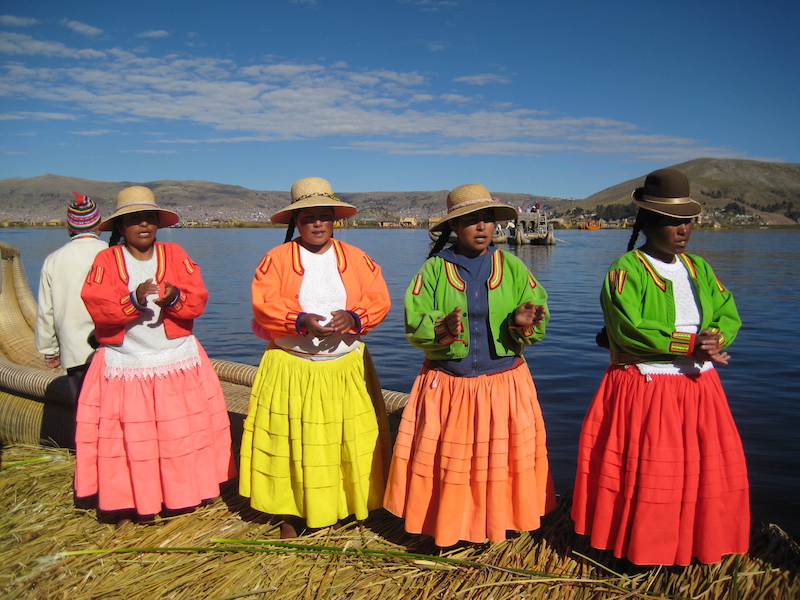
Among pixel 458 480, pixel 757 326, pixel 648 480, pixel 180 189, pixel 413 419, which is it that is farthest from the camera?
pixel 180 189

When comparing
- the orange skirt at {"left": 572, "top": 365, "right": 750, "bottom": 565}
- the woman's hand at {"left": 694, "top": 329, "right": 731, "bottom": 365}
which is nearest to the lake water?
the orange skirt at {"left": 572, "top": 365, "right": 750, "bottom": 565}

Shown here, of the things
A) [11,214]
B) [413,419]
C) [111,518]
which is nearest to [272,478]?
[413,419]

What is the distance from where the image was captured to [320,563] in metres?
2.88

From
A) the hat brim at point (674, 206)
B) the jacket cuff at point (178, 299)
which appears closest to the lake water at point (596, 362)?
the hat brim at point (674, 206)

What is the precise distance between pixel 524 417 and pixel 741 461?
0.93m

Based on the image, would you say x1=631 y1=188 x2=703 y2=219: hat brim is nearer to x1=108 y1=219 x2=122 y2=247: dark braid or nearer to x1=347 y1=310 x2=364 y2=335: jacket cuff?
x1=347 y1=310 x2=364 y2=335: jacket cuff

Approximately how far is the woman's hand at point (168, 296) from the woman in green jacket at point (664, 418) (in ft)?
7.09

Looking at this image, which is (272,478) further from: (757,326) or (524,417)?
(757,326)

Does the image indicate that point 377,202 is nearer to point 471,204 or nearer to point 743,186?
point 743,186

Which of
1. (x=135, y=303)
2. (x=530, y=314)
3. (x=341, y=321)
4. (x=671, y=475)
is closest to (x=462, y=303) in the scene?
(x=530, y=314)

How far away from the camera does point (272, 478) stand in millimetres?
3004

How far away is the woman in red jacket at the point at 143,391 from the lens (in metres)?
3.10

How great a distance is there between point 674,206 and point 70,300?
3.61 m

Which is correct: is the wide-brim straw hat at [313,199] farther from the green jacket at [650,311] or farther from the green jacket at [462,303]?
the green jacket at [650,311]
